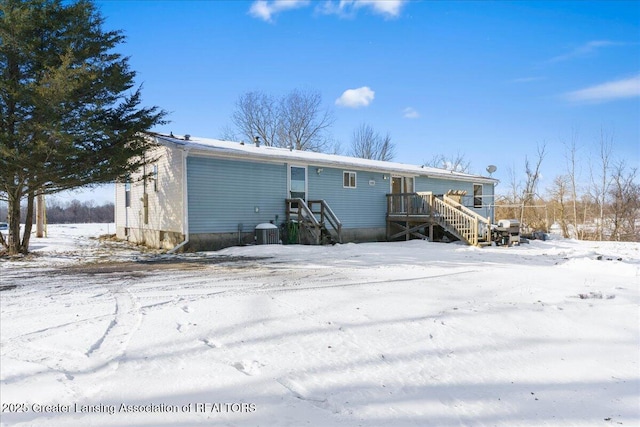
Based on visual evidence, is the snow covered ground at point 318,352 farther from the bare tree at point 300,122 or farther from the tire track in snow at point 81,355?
the bare tree at point 300,122

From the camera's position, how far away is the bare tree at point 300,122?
113 feet

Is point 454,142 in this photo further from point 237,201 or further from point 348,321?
point 348,321

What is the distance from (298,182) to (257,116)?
22.1 metres

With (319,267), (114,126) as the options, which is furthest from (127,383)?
(114,126)

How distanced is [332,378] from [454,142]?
38.9 meters

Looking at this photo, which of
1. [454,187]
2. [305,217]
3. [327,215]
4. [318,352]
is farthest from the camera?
[454,187]

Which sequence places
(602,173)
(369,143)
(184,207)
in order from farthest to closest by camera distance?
(369,143), (602,173), (184,207)

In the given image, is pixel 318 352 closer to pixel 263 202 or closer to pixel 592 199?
pixel 263 202

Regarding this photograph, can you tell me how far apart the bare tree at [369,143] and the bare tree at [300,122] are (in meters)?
4.43

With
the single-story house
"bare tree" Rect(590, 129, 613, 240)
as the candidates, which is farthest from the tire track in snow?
"bare tree" Rect(590, 129, 613, 240)

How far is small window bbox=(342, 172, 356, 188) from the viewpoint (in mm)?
15719

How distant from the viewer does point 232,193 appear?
1266cm

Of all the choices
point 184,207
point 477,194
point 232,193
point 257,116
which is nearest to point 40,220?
point 184,207

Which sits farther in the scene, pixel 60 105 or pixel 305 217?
pixel 305 217
